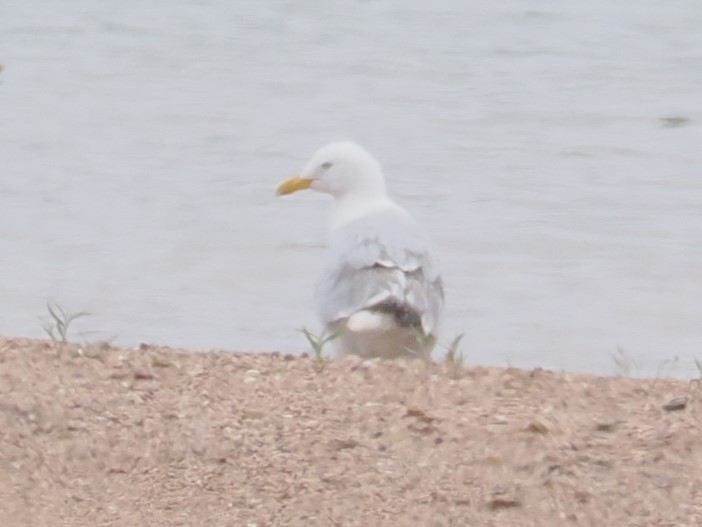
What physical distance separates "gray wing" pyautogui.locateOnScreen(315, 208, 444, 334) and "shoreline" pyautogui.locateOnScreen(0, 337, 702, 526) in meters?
1.45

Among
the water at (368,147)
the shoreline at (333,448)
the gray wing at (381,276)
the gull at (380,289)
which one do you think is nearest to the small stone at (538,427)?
the shoreline at (333,448)

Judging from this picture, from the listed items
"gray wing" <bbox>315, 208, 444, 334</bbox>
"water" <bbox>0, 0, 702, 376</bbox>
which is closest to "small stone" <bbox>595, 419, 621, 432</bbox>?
"gray wing" <bbox>315, 208, 444, 334</bbox>

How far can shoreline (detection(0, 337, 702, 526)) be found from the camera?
471cm

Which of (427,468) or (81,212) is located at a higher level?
(427,468)

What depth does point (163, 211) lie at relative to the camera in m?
10.5

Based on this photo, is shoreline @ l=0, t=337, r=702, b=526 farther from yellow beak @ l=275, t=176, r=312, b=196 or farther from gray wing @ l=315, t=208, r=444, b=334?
yellow beak @ l=275, t=176, r=312, b=196

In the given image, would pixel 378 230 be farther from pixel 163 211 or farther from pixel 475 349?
pixel 163 211

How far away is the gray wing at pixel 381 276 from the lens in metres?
7.00

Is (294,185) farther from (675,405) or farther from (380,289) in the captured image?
(675,405)

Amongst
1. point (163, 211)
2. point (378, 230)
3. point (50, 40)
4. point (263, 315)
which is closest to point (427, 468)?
point (378, 230)

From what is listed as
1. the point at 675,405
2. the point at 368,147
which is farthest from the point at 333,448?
the point at 368,147

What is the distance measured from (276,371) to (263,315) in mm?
3517

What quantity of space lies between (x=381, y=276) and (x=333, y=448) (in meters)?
2.21

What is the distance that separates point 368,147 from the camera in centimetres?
1156
